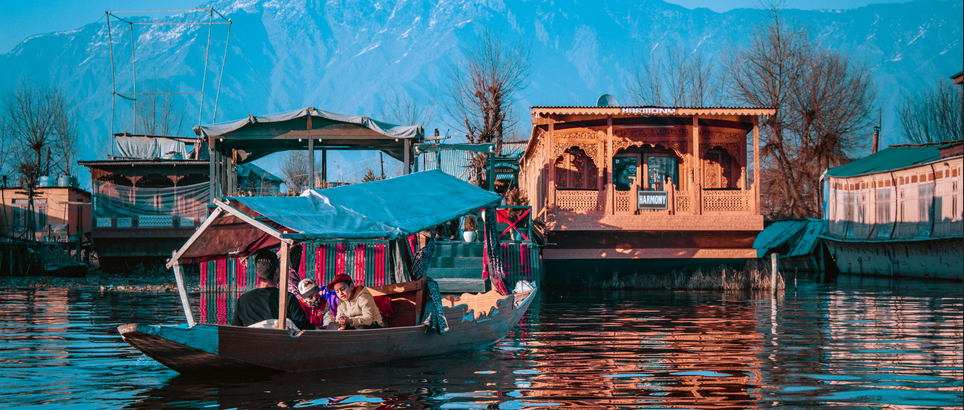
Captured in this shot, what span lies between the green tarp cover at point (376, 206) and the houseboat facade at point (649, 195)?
382 inches

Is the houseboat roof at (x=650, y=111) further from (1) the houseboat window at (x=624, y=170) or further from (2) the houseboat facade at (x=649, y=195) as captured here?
(1) the houseboat window at (x=624, y=170)

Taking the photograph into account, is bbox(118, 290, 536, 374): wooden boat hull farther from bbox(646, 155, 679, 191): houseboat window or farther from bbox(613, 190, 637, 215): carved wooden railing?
bbox(646, 155, 679, 191): houseboat window

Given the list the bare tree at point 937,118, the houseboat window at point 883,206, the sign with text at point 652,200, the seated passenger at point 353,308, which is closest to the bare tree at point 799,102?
the bare tree at point 937,118

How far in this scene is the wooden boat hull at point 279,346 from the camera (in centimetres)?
817

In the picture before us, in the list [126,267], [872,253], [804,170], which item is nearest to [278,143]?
[126,267]

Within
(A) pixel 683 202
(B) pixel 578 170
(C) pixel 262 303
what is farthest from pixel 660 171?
(C) pixel 262 303

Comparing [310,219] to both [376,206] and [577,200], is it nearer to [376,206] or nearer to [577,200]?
[376,206]

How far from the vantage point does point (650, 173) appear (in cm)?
2642

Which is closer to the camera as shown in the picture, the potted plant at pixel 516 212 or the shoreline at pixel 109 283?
the shoreline at pixel 109 283

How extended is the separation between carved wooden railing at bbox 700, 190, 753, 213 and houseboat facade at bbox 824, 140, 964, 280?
21.1ft

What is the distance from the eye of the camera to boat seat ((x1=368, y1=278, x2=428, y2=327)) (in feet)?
34.6

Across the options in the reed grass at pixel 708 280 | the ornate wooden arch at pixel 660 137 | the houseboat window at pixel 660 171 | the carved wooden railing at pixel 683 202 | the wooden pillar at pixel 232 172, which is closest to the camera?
the reed grass at pixel 708 280

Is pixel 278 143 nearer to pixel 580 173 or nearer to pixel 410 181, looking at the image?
pixel 580 173

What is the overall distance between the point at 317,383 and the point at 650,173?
1957 centimetres
